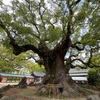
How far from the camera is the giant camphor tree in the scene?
7.98 meters

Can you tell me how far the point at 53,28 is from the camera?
A: 9.52m

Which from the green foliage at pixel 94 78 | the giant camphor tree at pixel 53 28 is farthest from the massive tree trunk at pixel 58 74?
the green foliage at pixel 94 78

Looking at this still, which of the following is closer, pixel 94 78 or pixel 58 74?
pixel 58 74

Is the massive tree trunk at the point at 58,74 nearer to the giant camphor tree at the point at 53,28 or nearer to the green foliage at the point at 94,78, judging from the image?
the giant camphor tree at the point at 53,28

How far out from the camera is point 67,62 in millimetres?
11797

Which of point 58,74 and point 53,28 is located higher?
point 53,28

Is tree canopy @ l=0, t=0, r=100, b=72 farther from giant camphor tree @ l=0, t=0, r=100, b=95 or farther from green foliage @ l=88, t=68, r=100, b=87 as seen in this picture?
green foliage @ l=88, t=68, r=100, b=87

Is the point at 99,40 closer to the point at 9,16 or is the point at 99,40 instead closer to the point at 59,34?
the point at 59,34

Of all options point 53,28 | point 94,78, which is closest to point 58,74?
point 53,28

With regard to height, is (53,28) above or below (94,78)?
above

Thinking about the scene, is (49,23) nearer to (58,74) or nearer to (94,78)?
(58,74)

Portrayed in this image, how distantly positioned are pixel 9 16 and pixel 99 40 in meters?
7.04

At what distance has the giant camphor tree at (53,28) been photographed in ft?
26.2

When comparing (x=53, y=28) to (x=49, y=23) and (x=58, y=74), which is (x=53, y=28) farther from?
(x=58, y=74)
